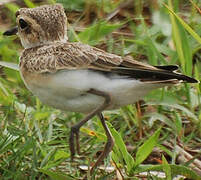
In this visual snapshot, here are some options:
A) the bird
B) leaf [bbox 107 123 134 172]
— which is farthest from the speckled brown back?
leaf [bbox 107 123 134 172]

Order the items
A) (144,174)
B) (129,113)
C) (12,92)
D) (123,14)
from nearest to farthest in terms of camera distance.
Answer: (144,174)
(129,113)
(12,92)
(123,14)

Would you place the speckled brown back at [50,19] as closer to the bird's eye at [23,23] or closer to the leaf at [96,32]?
the bird's eye at [23,23]

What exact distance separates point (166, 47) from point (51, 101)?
7.67 ft

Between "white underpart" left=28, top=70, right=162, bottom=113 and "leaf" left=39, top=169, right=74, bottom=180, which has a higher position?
"white underpart" left=28, top=70, right=162, bottom=113

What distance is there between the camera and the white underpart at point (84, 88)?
426 cm

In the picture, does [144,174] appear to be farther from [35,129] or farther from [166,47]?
[166,47]

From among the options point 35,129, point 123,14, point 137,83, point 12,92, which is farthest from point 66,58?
point 123,14

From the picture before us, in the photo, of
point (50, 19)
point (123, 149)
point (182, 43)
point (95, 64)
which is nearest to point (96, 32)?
point (182, 43)

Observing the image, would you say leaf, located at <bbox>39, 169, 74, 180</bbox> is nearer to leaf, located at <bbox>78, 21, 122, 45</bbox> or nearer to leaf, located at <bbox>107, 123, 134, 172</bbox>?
leaf, located at <bbox>107, 123, 134, 172</bbox>

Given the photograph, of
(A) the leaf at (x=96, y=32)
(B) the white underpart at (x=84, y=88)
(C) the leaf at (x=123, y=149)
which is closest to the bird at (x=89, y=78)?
(B) the white underpart at (x=84, y=88)

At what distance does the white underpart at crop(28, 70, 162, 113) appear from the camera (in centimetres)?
426

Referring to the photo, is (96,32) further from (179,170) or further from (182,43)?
(179,170)

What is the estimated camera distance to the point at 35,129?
5.36 meters

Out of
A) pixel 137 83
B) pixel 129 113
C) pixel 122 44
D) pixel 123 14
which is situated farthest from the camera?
pixel 123 14
